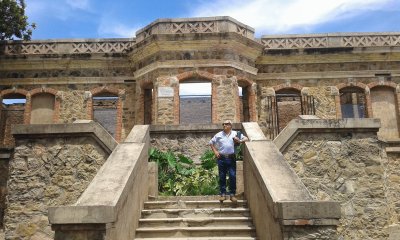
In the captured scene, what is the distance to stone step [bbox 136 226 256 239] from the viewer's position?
5.64m

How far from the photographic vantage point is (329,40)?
1683cm

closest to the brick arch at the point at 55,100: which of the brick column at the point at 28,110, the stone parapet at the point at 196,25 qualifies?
the brick column at the point at 28,110

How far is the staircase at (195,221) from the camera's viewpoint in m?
5.64

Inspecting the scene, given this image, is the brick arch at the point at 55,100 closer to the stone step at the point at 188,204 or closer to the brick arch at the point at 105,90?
the brick arch at the point at 105,90

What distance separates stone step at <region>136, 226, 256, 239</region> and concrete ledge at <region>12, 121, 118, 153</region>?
2.42 meters

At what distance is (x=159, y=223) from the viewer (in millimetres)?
5891

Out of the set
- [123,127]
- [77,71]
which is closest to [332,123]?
[123,127]

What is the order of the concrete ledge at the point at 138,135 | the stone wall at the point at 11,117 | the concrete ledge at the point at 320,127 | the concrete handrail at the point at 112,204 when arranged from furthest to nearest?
the stone wall at the point at 11,117 → the concrete ledge at the point at 320,127 → the concrete ledge at the point at 138,135 → the concrete handrail at the point at 112,204

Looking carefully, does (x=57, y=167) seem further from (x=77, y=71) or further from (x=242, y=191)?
(x=77, y=71)

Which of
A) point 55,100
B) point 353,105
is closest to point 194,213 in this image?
point 55,100

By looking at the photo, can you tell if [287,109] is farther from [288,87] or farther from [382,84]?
[382,84]

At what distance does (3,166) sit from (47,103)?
6.53 metres

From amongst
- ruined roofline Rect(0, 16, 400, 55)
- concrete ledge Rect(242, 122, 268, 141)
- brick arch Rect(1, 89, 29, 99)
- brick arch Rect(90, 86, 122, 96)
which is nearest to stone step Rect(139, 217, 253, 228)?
concrete ledge Rect(242, 122, 268, 141)

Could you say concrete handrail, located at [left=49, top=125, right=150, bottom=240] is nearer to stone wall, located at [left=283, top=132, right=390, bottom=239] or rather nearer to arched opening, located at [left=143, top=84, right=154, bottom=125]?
stone wall, located at [left=283, top=132, right=390, bottom=239]
